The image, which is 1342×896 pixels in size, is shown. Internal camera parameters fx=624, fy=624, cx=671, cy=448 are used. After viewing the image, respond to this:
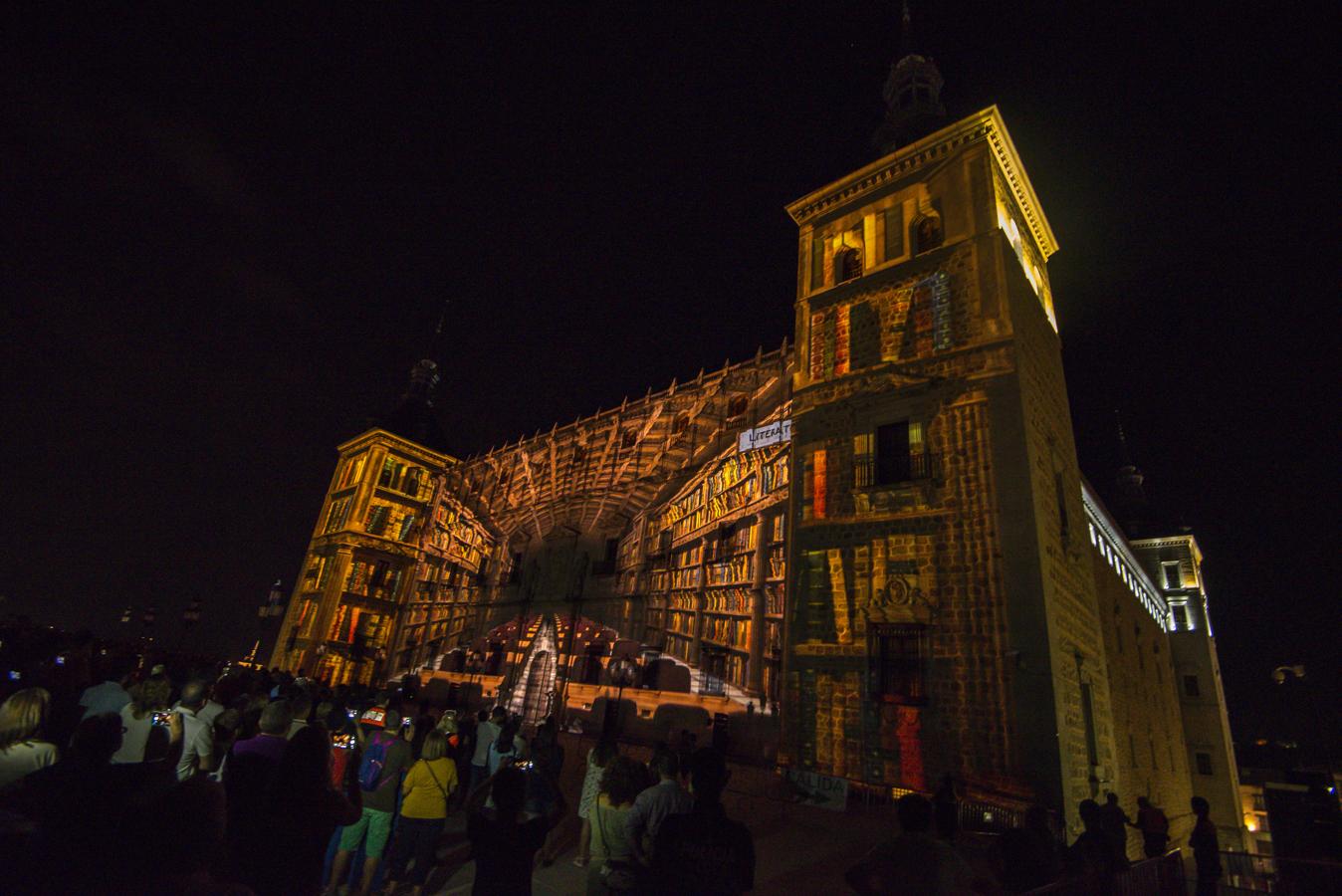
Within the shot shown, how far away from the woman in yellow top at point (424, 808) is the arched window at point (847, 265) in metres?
16.7

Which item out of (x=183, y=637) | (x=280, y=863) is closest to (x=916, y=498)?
(x=280, y=863)

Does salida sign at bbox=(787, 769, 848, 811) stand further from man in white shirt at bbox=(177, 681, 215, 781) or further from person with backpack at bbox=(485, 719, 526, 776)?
man in white shirt at bbox=(177, 681, 215, 781)

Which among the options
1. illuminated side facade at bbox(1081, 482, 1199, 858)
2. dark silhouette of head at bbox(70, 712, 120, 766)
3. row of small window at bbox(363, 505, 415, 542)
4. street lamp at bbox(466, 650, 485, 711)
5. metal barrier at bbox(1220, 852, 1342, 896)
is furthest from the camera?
row of small window at bbox(363, 505, 415, 542)

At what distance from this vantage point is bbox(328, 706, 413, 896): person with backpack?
5965mm

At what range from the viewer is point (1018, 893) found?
5070 millimetres

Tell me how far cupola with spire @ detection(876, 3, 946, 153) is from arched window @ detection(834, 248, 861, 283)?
4.26m

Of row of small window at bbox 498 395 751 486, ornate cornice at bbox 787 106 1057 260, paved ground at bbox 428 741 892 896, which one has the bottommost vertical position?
paved ground at bbox 428 741 892 896

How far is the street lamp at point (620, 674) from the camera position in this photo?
2114 cm

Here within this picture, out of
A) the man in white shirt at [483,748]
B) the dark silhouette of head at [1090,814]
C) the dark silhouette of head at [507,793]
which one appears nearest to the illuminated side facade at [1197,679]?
the dark silhouette of head at [1090,814]

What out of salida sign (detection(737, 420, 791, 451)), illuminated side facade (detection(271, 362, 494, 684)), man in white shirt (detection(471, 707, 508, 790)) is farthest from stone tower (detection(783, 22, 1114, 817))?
illuminated side facade (detection(271, 362, 494, 684))

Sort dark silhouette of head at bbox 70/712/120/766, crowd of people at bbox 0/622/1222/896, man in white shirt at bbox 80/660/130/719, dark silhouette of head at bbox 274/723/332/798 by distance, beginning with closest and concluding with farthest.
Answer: crowd of people at bbox 0/622/1222/896 → dark silhouette of head at bbox 70/712/120/766 → dark silhouette of head at bbox 274/723/332/798 → man in white shirt at bbox 80/660/130/719

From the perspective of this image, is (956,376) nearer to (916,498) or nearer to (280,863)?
(916,498)

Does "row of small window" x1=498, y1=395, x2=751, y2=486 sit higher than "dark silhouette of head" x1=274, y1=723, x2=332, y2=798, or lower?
higher

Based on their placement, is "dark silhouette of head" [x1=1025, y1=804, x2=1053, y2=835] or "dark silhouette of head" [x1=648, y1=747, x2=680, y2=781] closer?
"dark silhouette of head" [x1=648, y1=747, x2=680, y2=781]
